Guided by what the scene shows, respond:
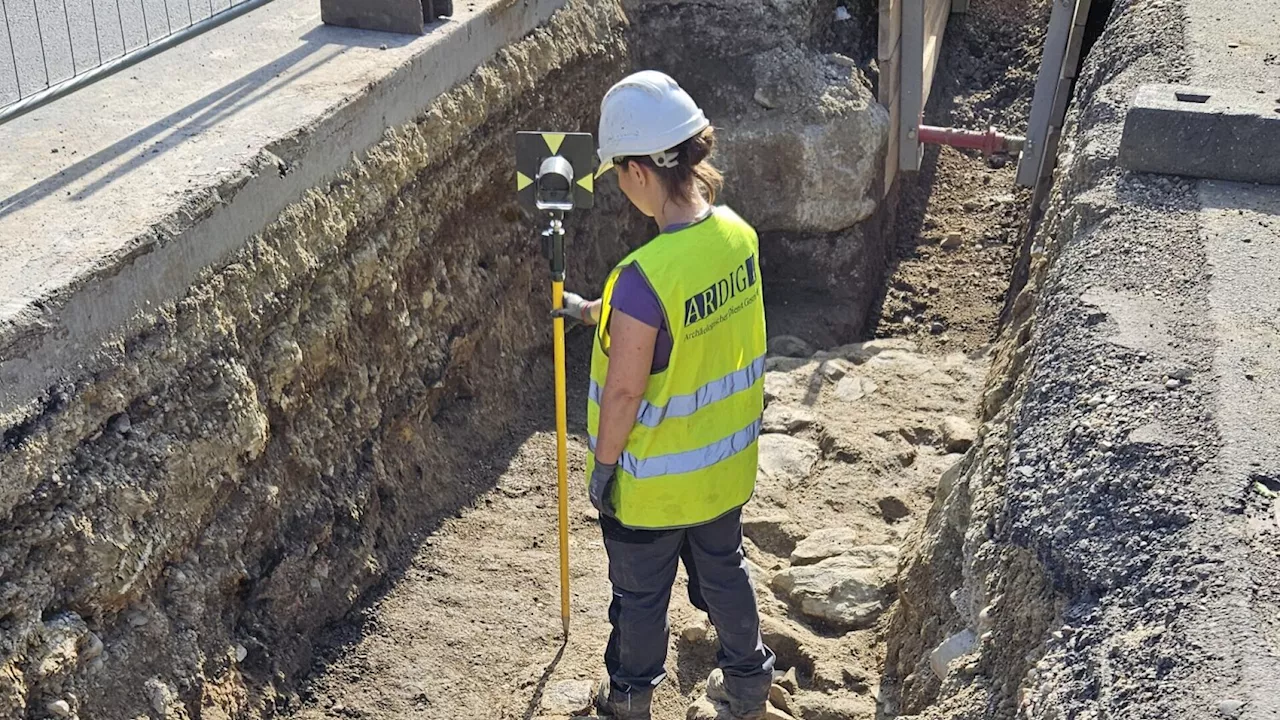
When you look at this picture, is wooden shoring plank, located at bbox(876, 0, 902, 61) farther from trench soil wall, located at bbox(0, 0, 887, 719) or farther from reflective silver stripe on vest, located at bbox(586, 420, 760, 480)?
reflective silver stripe on vest, located at bbox(586, 420, 760, 480)

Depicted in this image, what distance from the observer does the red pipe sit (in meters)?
7.48

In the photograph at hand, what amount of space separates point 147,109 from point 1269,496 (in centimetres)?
381

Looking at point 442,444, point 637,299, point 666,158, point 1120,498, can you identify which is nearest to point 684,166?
point 666,158

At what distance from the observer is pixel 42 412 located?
321 cm

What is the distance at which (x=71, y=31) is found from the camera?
5.52 meters

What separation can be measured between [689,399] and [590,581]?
1.69 m

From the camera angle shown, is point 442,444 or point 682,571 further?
point 442,444

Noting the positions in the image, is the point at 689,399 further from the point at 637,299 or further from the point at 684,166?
the point at 684,166

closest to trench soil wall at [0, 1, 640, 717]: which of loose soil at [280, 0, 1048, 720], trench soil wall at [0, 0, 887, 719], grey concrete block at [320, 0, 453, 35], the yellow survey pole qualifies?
trench soil wall at [0, 0, 887, 719]

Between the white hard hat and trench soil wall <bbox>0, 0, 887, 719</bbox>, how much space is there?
1392 millimetres

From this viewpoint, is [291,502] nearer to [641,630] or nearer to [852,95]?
[641,630]

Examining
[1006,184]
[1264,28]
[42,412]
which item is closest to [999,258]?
[1006,184]

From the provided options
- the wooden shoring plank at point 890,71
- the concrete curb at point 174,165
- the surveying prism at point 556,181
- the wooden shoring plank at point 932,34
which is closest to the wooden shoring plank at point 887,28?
the wooden shoring plank at point 890,71

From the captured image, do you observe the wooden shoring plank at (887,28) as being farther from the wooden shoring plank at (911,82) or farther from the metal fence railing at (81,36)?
the metal fence railing at (81,36)
